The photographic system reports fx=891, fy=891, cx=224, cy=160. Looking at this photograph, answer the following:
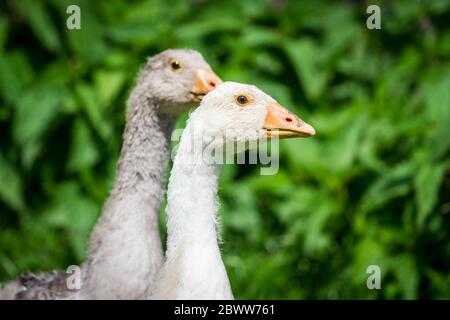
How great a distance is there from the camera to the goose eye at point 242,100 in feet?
10.7

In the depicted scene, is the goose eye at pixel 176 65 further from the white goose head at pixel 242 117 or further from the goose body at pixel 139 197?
the white goose head at pixel 242 117

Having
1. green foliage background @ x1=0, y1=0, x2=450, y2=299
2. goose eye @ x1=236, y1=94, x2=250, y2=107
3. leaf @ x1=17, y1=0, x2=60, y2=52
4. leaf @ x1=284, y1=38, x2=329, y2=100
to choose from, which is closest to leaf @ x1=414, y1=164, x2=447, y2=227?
green foliage background @ x1=0, y1=0, x2=450, y2=299

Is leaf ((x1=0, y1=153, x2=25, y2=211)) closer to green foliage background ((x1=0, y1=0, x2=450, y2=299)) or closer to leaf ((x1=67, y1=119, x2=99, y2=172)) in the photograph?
green foliage background ((x1=0, y1=0, x2=450, y2=299))

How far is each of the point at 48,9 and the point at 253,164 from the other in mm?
1842

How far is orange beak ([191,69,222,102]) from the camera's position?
437cm

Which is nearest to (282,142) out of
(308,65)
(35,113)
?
(308,65)

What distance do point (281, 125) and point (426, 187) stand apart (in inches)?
79.7

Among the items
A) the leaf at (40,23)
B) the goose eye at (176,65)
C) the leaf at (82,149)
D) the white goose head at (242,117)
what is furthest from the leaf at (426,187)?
the leaf at (40,23)

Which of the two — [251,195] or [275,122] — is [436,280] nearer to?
[251,195]

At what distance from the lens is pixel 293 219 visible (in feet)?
19.5

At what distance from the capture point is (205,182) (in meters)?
3.19

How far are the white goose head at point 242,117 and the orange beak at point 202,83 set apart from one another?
1055mm
